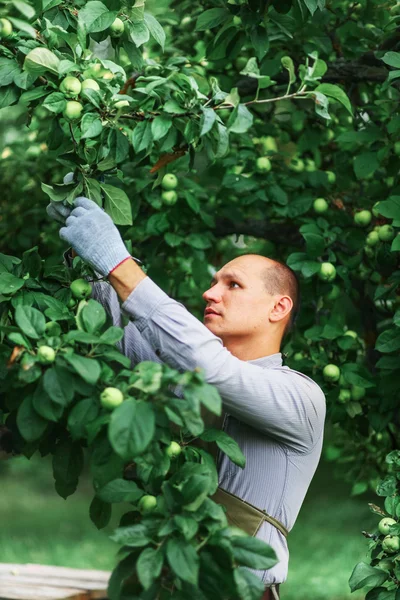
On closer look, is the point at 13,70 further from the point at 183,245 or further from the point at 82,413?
the point at 183,245

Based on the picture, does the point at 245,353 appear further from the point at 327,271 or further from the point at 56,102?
the point at 56,102

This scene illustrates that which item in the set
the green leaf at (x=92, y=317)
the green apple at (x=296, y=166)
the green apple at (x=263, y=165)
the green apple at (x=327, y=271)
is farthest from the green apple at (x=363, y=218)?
the green leaf at (x=92, y=317)

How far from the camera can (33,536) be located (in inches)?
297

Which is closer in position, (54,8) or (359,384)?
(54,8)

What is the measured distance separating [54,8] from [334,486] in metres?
7.70

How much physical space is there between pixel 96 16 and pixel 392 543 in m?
1.52

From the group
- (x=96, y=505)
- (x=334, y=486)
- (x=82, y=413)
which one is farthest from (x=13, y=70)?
(x=334, y=486)

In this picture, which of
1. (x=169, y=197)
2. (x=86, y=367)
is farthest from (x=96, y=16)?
(x=169, y=197)

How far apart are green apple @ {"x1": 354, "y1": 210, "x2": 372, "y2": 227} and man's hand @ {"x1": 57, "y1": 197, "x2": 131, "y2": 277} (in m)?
1.41

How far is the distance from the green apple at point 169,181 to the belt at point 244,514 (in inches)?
48.6

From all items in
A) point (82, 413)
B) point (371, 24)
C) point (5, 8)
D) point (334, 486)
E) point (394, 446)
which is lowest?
point (334, 486)

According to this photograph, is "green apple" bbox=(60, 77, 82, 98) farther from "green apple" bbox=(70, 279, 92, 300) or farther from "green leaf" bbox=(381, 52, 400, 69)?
"green leaf" bbox=(381, 52, 400, 69)

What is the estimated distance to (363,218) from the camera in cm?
308

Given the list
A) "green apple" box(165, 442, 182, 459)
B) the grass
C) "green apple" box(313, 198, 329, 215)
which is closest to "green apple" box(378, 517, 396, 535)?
"green apple" box(165, 442, 182, 459)
